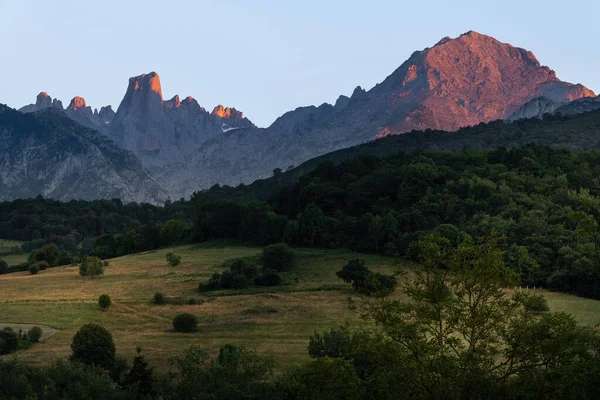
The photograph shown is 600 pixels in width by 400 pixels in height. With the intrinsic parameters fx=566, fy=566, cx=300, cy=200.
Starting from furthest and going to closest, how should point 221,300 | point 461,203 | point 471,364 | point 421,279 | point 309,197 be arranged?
point 309,197 → point 461,203 → point 221,300 → point 421,279 → point 471,364

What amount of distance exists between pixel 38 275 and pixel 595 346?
84.9 meters

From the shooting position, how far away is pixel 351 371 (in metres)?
22.4

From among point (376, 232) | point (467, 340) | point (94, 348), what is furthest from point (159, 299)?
point (467, 340)

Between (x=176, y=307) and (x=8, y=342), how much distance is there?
1964 centimetres

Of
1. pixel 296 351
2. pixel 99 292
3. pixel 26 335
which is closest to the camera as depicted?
pixel 296 351

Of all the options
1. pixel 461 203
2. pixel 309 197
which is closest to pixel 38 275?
pixel 309 197

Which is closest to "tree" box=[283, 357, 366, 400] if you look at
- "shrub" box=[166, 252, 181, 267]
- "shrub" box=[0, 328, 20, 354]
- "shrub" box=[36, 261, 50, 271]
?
"shrub" box=[0, 328, 20, 354]

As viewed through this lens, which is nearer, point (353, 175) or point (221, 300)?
point (221, 300)

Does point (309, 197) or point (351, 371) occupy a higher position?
point (309, 197)

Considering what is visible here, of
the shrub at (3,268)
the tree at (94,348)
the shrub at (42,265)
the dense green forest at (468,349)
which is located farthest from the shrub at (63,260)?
the dense green forest at (468,349)

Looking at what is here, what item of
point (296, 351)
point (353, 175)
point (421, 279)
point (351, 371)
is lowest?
point (296, 351)

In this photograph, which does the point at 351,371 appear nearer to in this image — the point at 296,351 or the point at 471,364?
the point at 471,364

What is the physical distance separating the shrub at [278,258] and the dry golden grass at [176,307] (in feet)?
6.47

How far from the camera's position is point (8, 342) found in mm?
47594
